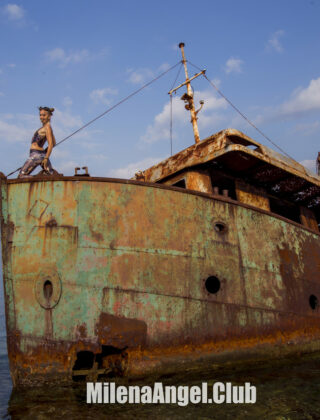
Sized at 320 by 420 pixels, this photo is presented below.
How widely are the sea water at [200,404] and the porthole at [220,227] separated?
7.08 feet

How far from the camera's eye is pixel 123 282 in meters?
5.15

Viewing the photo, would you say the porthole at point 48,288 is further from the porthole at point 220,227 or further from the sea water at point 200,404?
the porthole at point 220,227

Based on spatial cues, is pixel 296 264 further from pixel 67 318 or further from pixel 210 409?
pixel 67 318

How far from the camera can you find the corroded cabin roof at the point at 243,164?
7.26 meters

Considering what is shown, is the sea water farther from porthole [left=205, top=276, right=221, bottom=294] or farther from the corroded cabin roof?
the corroded cabin roof

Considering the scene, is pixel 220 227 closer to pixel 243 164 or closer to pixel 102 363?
pixel 243 164

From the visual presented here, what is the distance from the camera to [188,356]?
5.27 m

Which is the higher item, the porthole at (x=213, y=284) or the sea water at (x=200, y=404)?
the porthole at (x=213, y=284)

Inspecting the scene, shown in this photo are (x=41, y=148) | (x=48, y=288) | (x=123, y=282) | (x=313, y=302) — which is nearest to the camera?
(x=48, y=288)

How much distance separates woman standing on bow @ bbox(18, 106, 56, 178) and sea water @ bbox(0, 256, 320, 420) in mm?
3194

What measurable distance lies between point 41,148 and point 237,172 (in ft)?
13.8

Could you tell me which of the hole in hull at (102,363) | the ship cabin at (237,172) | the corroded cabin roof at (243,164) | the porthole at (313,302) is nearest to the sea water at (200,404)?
the hole in hull at (102,363)

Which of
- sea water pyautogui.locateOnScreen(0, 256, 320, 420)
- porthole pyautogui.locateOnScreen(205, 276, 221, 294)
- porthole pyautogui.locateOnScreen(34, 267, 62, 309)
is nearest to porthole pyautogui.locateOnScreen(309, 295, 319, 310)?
sea water pyautogui.locateOnScreen(0, 256, 320, 420)

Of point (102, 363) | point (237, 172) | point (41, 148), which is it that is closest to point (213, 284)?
point (102, 363)
